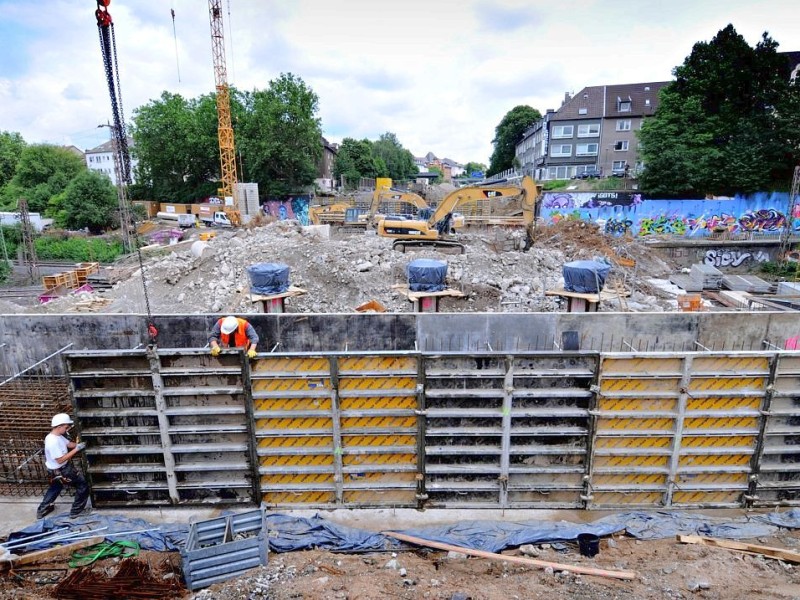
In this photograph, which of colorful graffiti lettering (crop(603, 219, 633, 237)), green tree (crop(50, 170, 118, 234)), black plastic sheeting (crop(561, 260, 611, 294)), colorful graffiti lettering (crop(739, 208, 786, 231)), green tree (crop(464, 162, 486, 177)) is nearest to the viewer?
black plastic sheeting (crop(561, 260, 611, 294))

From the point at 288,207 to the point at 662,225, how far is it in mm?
33405

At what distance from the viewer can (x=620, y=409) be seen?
5.67 meters

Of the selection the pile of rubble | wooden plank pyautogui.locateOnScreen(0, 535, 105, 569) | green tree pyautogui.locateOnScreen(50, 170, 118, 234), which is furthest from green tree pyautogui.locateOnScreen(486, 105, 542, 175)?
wooden plank pyautogui.locateOnScreen(0, 535, 105, 569)

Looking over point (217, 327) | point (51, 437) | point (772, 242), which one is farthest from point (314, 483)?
point (772, 242)

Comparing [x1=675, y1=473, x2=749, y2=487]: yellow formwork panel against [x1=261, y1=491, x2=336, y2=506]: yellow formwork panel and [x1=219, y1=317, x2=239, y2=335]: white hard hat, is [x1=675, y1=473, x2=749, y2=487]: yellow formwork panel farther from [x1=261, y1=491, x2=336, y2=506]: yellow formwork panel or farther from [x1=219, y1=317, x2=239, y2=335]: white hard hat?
[x1=219, y1=317, x2=239, y2=335]: white hard hat

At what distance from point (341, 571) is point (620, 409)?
3.66 meters

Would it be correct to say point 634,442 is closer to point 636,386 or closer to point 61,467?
point 636,386

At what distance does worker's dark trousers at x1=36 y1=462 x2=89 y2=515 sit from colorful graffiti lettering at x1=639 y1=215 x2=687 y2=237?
→ 113 ft

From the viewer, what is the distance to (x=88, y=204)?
39906 millimetres

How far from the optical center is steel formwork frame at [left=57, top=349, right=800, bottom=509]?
5562 millimetres

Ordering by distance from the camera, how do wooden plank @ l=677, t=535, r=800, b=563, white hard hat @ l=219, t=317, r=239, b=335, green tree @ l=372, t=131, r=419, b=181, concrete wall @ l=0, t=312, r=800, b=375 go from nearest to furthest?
1. wooden plank @ l=677, t=535, r=800, b=563
2. white hard hat @ l=219, t=317, r=239, b=335
3. concrete wall @ l=0, t=312, r=800, b=375
4. green tree @ l=372, t=131, r=419, b=181

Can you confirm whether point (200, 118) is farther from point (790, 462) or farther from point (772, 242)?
point (790, 462)

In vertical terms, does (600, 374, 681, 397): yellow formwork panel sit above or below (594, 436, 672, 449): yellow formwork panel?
above

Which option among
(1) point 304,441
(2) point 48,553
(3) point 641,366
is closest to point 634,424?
(3) point 641,366
